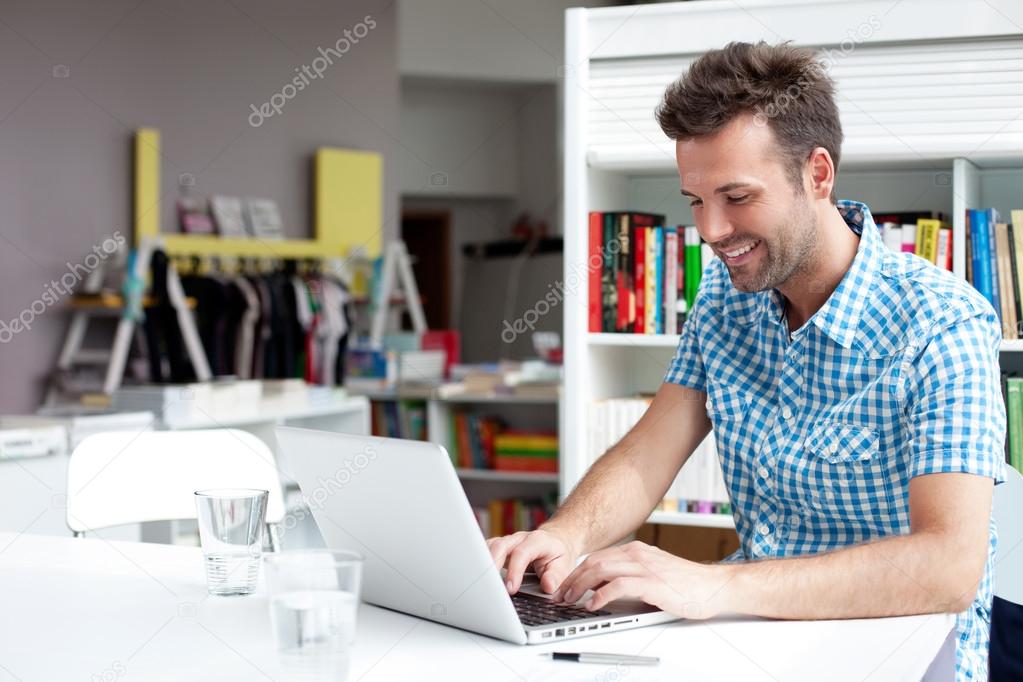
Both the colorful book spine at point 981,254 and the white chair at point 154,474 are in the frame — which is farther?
the colorful book spine at point 981,254

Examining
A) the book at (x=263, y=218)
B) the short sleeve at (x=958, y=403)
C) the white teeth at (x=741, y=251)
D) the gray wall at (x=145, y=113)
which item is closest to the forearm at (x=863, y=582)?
the short sleeve at (x=958, y=403)

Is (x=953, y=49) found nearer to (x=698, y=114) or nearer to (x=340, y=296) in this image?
(x=698, y=114)

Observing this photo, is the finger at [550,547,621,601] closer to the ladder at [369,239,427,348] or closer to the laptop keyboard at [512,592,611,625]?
the laptop keyboard at [512,592,611,625]

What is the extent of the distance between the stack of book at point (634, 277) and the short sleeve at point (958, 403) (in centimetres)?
115

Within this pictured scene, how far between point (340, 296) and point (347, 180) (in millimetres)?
996

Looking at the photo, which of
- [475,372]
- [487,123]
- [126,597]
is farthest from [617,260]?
[487,123]

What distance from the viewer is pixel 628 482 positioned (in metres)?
1.66

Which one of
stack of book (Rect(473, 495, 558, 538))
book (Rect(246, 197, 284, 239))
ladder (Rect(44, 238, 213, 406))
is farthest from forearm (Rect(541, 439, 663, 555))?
book (Rect(246, 197, 284, 239))

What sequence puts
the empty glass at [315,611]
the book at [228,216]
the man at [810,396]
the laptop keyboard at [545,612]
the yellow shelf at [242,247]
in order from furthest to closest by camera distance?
the book at [228,216] → the yellow shelf at [242,247] → the man at [810,396] → the laptop keyboard at [545,612] → the empty glass at [315,611]

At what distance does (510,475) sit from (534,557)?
3622mm

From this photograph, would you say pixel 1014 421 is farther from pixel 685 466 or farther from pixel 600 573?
pixel 600 573

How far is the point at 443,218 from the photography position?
9.64 m

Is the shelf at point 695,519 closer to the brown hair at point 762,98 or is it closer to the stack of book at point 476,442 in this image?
the brown hair at point 762,98

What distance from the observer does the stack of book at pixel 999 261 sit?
229 centimetres
